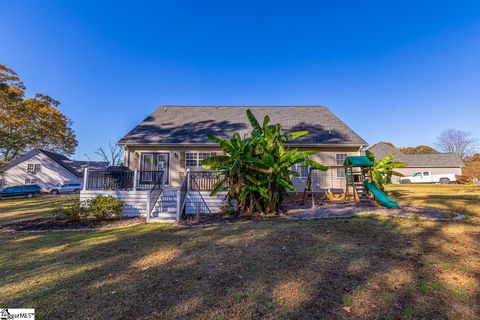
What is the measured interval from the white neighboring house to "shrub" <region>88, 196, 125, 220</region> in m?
26.9

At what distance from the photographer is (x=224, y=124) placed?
1761 centimetres

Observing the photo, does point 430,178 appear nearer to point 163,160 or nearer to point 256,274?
point 163,160

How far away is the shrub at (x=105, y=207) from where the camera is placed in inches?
372

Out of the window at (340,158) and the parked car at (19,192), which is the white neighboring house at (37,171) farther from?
the window at (340,158)

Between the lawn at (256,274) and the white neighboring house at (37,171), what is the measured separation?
32.3 m

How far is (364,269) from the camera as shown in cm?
404

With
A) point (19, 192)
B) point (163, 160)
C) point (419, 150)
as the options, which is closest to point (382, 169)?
point (163, 160)

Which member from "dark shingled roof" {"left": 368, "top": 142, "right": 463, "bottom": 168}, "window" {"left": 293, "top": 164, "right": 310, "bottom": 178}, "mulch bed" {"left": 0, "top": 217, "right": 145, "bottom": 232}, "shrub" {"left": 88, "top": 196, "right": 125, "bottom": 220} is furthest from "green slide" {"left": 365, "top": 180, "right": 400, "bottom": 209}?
"dark shingled roof" {"left": 368, "top": 142, "right": 463, "bottom": 168}

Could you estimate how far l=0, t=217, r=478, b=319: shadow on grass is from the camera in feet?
9.85

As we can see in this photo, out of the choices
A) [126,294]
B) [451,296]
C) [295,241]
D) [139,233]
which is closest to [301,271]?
[295,241]

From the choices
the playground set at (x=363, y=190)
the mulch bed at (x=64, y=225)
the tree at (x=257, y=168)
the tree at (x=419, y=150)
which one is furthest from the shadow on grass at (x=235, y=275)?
the tree at (x=419, y=150)

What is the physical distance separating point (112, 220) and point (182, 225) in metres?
3.41

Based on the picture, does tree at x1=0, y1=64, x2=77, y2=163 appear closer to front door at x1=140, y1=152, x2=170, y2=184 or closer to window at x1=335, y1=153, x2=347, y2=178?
front door at x1=140, y1=152, x2=170, y2=184

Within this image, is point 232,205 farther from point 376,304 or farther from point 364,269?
point 376,304
